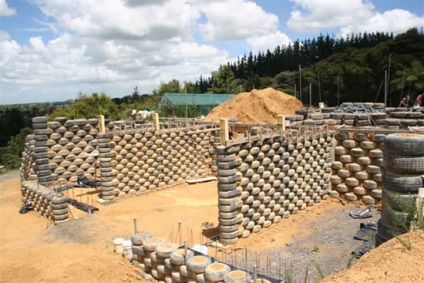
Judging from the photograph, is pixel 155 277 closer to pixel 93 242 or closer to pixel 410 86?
pixel 93 242

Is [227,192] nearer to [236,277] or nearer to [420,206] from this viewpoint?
[236,277]

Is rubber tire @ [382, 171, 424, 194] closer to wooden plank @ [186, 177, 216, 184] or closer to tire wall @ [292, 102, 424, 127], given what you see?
tire wall @ [292, 102, 424, 127]

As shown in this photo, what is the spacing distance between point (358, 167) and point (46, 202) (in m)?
9.28

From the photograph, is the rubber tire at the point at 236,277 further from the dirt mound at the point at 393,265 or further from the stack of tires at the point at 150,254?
the stack of tires at the point at 150,254

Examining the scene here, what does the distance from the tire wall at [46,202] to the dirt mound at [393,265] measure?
27.5 ft

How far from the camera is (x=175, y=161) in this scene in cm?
1358

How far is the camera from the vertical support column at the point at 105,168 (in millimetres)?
11315

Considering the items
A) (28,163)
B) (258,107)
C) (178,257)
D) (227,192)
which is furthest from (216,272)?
(258,107)

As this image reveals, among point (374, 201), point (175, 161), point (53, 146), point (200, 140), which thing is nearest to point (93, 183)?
point (53, 146)

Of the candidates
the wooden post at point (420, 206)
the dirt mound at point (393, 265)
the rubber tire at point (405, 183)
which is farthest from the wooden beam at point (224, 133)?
the dirt mound at point (393, 265)

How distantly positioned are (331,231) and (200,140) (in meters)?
7.22

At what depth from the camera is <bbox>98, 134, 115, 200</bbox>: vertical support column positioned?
11.3 m

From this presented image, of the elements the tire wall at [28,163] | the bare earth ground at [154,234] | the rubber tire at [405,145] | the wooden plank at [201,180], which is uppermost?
the rubber tire at [405,145]

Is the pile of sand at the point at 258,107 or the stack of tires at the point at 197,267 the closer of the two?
the stack of tires at the point at 197,267
